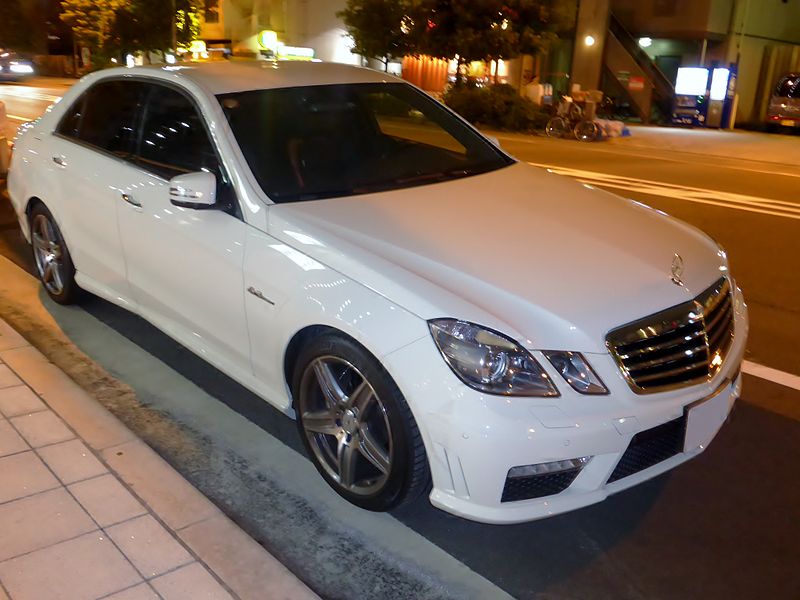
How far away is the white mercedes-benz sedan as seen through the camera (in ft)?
9.03

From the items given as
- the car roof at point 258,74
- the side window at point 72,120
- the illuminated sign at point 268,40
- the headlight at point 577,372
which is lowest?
the headlight at point 577,372

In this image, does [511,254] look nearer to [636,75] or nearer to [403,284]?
[403,284]

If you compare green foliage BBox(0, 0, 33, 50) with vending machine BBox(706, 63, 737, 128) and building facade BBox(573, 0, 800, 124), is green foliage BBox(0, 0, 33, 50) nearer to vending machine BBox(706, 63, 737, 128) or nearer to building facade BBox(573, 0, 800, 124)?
building facade BBox(573, 0, 800, 124)

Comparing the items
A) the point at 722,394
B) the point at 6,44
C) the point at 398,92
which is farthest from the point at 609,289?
the point at 6,44

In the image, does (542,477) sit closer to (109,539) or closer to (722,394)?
(722,394)

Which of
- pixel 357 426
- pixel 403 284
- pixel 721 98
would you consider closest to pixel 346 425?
pixel 357 426

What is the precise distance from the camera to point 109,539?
9.80ft

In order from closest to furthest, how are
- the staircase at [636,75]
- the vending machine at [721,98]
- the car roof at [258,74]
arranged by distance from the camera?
the car roof at [258,74] → the vending machine at [721,98] → the staircase at [636,75]

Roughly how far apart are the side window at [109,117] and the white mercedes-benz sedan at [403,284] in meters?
0.02

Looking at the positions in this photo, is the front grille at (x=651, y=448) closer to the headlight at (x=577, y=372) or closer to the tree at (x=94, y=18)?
the headlight at (x=577, y=372)

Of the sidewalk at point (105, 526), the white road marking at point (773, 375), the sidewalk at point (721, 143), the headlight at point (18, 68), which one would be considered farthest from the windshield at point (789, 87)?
the headlight at point (18, 68)

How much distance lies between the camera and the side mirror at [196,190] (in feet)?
11.5

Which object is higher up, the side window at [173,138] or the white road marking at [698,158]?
the side window at [173,138]

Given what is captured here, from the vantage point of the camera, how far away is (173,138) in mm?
4207
